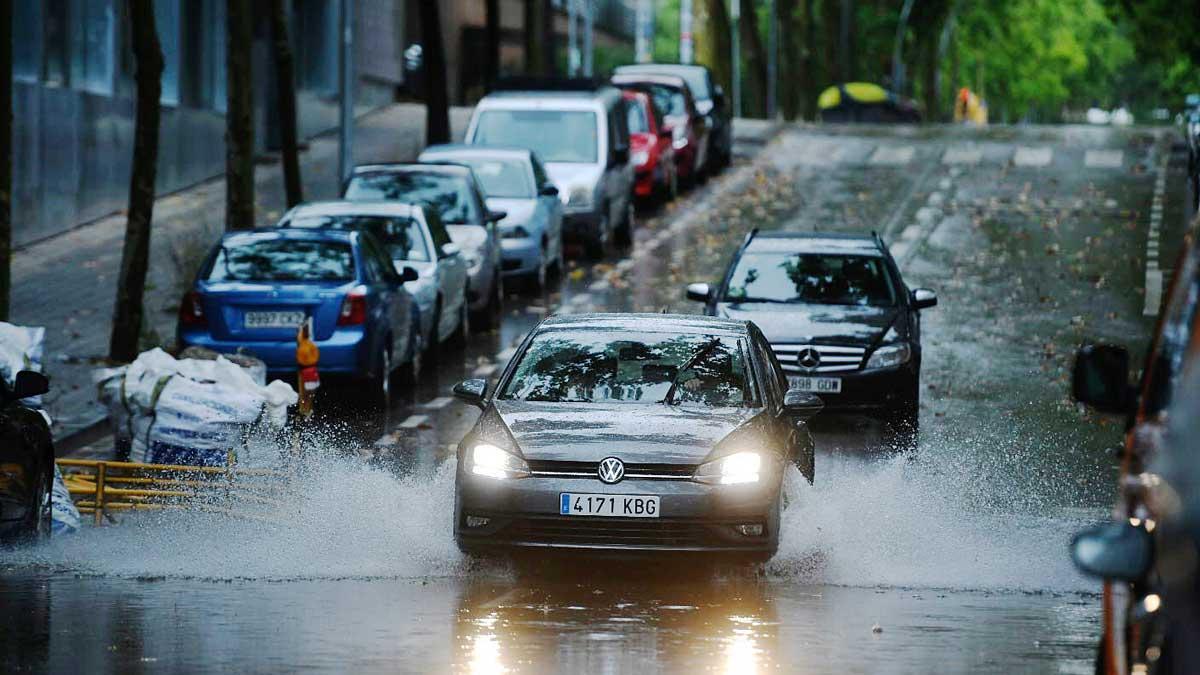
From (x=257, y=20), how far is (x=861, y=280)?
29.1m

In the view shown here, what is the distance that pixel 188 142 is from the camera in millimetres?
40062

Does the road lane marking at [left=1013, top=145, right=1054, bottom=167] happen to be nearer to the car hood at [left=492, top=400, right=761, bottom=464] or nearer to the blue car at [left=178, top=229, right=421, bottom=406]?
the blue car at [left=178, top=229, right=421, bottom=406]

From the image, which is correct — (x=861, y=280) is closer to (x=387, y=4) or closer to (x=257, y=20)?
(x=257, y=20)

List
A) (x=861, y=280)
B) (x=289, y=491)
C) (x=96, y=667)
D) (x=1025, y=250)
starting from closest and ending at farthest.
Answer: (x=96, y=667) < (x=289, y=491) < (x=861, y=280) < (x=1025, y=250)

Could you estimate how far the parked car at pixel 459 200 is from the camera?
26.5 meters

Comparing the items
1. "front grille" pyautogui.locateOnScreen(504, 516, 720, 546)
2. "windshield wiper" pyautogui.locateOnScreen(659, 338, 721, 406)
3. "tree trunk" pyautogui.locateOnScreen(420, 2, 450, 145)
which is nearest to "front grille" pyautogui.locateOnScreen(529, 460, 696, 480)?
"front grille" pyautogui.locateOnScreen(504, 516, 720, 546)

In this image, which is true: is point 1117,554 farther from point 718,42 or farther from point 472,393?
point 718,42

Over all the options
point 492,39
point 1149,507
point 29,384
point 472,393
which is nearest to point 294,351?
point 472,393

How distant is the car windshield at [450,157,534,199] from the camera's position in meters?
29.9

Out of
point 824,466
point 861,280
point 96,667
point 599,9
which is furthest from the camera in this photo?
point 599,9

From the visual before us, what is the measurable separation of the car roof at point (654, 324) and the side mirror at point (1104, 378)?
20.9ft

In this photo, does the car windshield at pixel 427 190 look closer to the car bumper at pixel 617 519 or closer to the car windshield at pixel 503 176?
the car windshield at pixel 503 176

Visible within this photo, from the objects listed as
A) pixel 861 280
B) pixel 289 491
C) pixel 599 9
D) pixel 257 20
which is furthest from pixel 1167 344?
pixel 599 9

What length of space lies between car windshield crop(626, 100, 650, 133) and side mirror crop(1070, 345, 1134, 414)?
32.6 m
